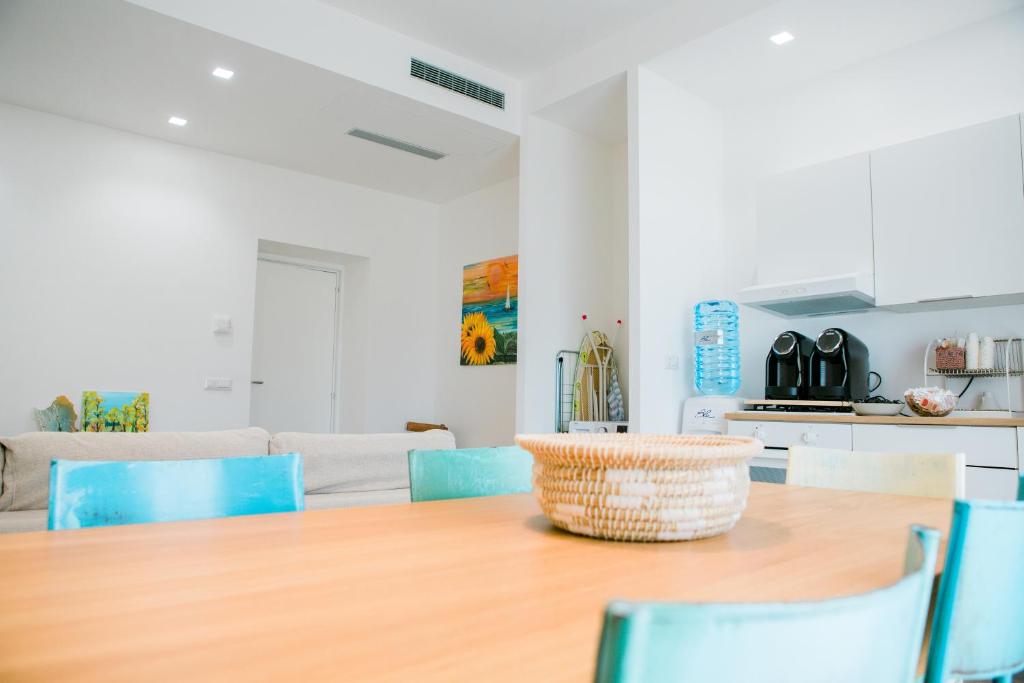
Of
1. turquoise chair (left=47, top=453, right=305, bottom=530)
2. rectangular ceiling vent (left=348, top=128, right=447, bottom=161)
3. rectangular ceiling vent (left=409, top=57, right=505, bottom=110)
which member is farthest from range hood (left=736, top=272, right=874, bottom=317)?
turquoise chair (left=47, top=453, right=305, bottom=530)

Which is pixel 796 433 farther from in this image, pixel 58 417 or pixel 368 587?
pixel 58 417

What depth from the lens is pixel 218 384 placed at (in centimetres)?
499

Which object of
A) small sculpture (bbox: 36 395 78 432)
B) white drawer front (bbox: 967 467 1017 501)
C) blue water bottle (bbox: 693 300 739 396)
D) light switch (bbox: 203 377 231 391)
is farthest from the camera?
light switch (bbox: 203 377 231 391)

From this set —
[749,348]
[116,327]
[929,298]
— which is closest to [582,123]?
[749,348]

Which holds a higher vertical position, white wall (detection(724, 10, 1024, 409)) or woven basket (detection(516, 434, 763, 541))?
white wall (detection(724, 10, 1024, 409))

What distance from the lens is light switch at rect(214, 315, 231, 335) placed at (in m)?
5.02

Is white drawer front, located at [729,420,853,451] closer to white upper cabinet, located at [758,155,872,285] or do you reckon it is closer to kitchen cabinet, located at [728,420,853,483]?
kitchen cabinet, located at [728,420,853,483]

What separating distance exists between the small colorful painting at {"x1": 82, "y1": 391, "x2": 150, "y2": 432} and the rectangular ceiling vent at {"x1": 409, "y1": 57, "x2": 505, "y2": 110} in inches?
112

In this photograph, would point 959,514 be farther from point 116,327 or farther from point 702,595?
point 116,327

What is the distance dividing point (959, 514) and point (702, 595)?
263mm

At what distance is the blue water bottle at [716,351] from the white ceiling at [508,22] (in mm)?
1683

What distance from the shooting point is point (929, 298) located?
3.06m

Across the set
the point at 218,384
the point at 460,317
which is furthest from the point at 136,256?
the point at 460,317

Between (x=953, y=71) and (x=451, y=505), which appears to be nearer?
(x=451, y=505)
